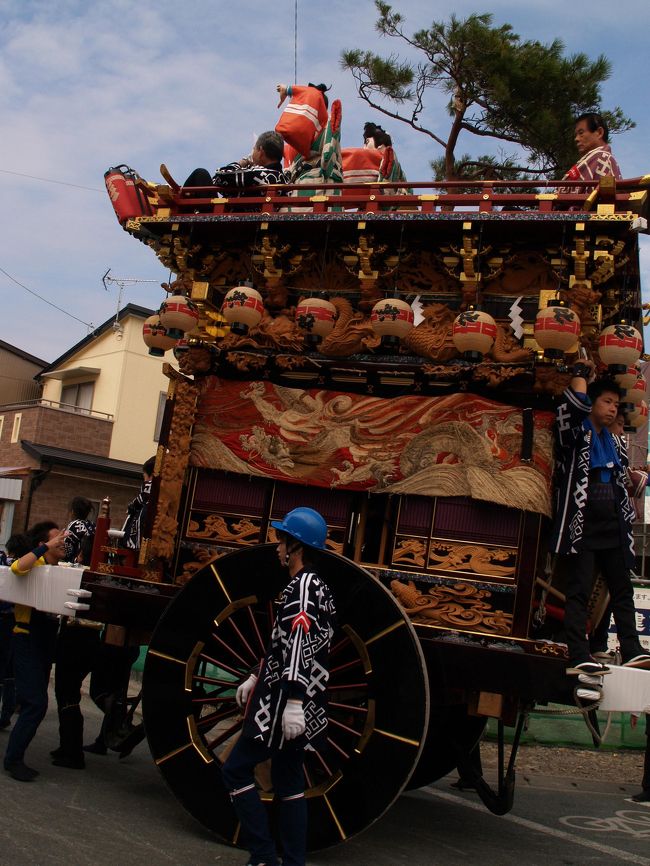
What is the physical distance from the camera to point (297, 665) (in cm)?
379

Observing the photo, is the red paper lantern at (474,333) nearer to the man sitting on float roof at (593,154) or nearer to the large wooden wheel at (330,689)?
the man sitting on float roof at (593,154)

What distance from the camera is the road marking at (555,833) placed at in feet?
17.4

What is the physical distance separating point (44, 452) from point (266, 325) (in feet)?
50.9

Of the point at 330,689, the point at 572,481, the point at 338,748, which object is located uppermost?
the point at 572,481

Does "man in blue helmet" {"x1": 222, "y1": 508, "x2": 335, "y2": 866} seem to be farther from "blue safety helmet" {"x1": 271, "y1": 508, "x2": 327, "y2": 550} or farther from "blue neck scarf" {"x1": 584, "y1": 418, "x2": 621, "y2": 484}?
"blue neck scarf" {"x1": 584, "y1": 418, "x2": 621, "y2": 484}

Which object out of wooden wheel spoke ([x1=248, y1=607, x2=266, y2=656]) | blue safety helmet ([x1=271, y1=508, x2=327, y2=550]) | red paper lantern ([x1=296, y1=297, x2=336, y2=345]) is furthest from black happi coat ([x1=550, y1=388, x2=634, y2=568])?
wooden wheel spoke ([x1=248, y1=607, x2=266, y2=656])

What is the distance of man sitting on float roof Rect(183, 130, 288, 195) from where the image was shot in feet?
20.2

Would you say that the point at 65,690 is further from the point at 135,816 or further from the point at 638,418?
the point at 638,418

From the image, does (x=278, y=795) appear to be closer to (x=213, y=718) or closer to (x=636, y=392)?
(x=213, y=718)

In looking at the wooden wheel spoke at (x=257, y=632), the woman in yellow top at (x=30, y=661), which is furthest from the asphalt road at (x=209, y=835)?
the wooden wheel spoke at (x=257, y=632)

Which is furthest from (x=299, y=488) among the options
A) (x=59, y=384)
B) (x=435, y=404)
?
(x=59, y=384)

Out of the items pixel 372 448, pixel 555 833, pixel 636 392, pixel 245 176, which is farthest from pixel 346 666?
pixel 245 176

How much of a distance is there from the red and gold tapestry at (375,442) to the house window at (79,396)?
17.9 metres

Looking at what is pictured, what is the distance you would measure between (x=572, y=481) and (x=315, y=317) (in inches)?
71.6
